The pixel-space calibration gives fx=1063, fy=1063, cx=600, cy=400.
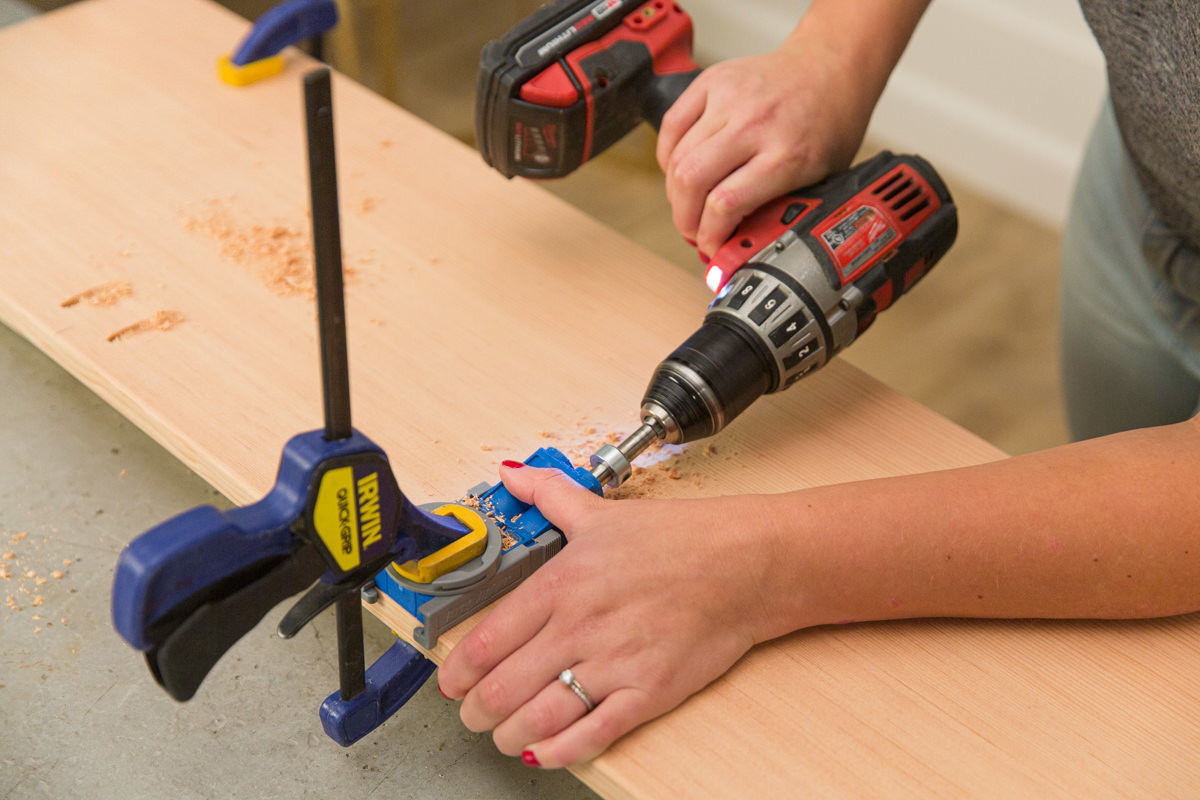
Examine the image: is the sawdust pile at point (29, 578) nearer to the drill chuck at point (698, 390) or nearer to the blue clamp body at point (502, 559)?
the blue clamp body at point (502, 559)

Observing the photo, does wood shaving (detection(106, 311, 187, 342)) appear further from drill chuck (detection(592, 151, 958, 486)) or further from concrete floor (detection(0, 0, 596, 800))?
drill chuck (detection(592, 151, 958, 486))

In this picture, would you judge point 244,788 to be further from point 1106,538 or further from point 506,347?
point 1106,538

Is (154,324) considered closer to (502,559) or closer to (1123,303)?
(502,559)

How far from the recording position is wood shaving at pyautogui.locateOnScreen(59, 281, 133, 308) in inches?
35.9

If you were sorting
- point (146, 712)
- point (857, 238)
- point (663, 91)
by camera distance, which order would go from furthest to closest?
point (663, 91), point (857, 238), point (146, 712)

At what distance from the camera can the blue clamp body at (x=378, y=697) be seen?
70 centimetres

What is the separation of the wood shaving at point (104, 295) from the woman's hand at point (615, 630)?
18.8 inches

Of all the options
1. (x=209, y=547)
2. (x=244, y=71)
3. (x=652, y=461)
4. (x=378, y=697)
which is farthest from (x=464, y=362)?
(x=244, y=71)

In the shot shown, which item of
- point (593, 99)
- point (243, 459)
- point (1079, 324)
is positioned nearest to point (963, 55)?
point (1079, 324)

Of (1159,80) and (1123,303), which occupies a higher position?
(1159,80)

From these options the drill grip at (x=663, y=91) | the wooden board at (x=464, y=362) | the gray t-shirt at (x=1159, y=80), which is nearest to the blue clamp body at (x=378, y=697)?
the wooden board at (x=464, y=362)

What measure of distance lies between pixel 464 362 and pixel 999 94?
1.88 m

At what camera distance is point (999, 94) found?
2354mm

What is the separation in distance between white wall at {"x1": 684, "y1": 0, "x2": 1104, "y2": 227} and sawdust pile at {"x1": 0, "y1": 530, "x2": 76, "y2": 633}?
211cm
